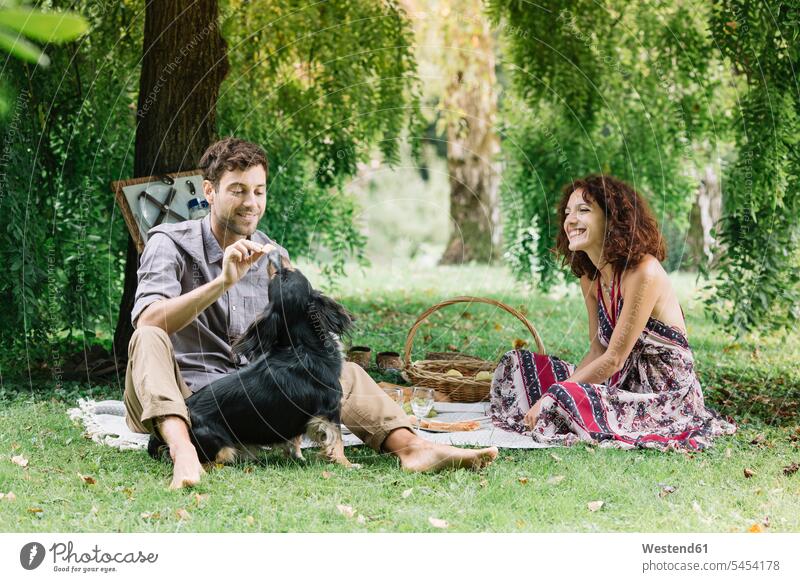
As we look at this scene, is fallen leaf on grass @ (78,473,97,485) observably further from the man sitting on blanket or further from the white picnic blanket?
the white picnic blanket

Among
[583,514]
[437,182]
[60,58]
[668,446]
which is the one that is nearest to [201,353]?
[583,514]

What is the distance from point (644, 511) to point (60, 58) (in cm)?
464

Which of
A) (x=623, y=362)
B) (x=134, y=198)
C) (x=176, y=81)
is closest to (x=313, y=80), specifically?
(x=176, y=81)

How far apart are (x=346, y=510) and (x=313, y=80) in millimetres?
5177

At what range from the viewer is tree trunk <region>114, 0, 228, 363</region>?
209 inches

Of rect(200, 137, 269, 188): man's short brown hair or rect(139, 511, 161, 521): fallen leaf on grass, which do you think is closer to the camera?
rect(139, 511, 161, 521): fallen leaf on grass

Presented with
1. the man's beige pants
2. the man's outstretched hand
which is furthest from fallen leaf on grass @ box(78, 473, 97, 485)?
the man's outstretched hand

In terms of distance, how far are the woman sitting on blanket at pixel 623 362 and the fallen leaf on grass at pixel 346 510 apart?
4.10 feet

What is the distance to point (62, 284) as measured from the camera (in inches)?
225

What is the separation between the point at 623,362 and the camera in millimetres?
4066
